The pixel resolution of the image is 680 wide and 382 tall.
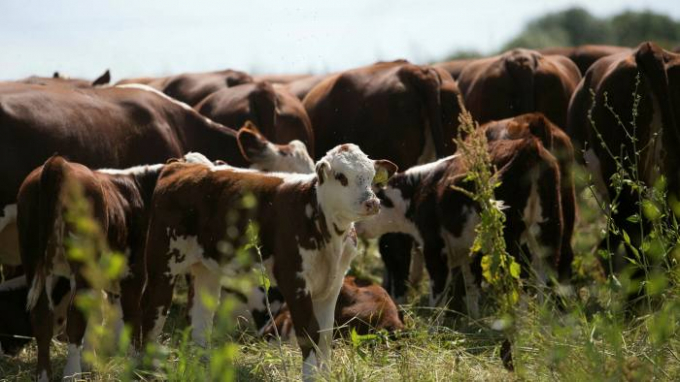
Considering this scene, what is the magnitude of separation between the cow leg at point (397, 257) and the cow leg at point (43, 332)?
3762 mm

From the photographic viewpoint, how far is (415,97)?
10.7 m

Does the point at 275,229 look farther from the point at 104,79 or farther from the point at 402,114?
the point at 104,79

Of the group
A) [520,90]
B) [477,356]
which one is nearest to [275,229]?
[477,356]

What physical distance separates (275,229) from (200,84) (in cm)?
701

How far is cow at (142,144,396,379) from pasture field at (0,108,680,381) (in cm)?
29

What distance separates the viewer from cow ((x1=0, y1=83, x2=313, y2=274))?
28.0 feet

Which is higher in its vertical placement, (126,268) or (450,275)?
(126,268)

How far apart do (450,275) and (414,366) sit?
2.62m

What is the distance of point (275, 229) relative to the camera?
21.9ft

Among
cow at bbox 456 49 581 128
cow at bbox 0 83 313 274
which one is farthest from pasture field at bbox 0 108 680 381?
cow at bbox 456 49 581 128

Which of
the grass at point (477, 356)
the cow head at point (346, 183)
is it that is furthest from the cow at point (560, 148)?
the cow head at point (346, 183)

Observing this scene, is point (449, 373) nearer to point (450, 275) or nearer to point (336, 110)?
point (450, 275)

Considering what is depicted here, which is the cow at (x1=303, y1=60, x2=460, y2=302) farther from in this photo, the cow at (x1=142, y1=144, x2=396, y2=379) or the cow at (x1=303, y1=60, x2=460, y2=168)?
the cow at (x1=142, y1=144, x2=396, y2=379)

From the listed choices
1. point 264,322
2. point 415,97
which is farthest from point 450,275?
point 415,97
